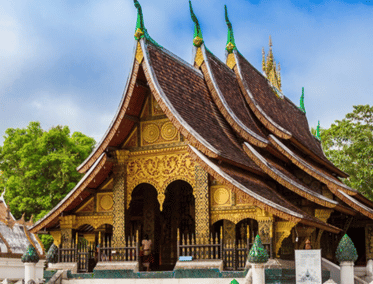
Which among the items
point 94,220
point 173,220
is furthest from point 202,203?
point 173,220

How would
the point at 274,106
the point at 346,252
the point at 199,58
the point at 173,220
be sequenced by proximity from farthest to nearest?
the point at 274,106 → the point at 173,220 → the point at 199,58 → the point at 346,252

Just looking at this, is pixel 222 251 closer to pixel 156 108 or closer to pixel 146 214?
pixel 156 108

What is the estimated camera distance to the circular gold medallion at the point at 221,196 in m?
13.4

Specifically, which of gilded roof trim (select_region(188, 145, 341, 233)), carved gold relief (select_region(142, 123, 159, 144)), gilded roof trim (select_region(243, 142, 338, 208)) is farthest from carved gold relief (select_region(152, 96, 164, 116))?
gilded roof trim (select_region(243, 142, 338, 208))

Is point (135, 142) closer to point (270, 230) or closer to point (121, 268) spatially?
point (121, 268)

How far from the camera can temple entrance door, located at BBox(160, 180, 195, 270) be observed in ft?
56.3

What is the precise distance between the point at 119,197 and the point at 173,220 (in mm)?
3104

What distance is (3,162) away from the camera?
1372 inches

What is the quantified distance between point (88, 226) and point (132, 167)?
242 centimetres

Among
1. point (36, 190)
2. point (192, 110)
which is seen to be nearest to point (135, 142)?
point (192, 110)

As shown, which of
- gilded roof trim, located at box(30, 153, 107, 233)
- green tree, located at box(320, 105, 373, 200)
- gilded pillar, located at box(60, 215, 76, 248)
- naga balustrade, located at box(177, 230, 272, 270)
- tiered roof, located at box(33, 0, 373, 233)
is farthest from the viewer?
green tree, located at box(320, 105, 373, 200)

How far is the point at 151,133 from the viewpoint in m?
14.6

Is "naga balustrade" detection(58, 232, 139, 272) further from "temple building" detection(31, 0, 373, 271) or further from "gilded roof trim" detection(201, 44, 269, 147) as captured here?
"gilded roof trim" detection(201, 44, 269, 147)

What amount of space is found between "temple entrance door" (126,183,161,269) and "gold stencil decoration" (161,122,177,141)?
2504 mm
